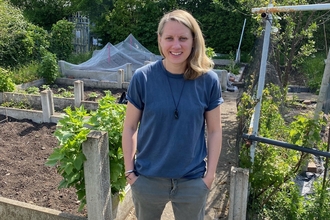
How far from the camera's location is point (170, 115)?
1945mm

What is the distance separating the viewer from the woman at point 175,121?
194 cm

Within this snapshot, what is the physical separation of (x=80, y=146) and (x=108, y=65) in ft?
28.3

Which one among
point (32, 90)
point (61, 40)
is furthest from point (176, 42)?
point (61, 40)

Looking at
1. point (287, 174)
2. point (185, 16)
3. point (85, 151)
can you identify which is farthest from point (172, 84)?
point (287, 174)

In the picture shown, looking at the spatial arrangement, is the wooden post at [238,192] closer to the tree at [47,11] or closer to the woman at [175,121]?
the woman at [175,121]

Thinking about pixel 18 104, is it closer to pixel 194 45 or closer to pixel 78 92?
pixel 78 92

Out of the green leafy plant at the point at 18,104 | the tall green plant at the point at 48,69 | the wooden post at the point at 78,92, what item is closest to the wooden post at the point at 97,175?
the wooden post at the point at 78,92

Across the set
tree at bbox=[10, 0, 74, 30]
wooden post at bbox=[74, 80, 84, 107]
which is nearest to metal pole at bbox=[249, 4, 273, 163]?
wooden post at bbox=[74, 80, 84, 107]

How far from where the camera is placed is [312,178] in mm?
4301

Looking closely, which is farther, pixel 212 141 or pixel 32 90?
pixel 32 90

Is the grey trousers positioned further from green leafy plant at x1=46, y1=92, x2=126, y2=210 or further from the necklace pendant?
green leafy plant at x1=46, y1=92, x2=126, y2=210

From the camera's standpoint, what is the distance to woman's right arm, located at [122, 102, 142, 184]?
2.08 metres

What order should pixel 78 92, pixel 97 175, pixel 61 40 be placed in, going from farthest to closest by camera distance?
pixel 61 40 → pixel 78 92 → pixel 97 175

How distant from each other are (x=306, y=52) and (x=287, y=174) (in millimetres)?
3104
